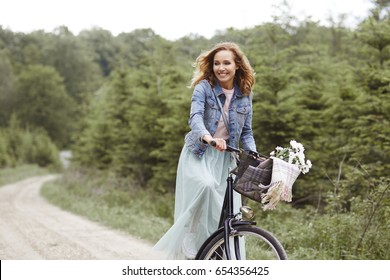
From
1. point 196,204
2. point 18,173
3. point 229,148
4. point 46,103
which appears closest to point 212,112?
point 229,148

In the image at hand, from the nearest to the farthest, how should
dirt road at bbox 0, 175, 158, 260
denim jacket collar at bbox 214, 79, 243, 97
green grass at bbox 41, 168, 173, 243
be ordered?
1. denim jacket collar at bbox 214, 79, 243, 97
2. dirt road at bbox 0, 175, 158, 260
3. green grass at bbox 41, 168, 173, 243

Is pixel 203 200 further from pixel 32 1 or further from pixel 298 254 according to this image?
pixel 32 1

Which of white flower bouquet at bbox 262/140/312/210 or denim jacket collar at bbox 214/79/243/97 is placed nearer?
white flower bouquet at bbox 262/140/312/210

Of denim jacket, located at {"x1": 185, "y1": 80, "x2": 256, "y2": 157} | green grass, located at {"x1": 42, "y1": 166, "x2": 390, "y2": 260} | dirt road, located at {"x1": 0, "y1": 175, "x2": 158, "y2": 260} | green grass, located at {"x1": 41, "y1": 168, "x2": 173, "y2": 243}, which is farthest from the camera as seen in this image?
green grass, located at {"x1": 41, "y1": 168, "x2": 173, "y2": 243}

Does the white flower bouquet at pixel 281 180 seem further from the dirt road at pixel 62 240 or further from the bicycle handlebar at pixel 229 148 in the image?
the dirt road at pixel 62 240

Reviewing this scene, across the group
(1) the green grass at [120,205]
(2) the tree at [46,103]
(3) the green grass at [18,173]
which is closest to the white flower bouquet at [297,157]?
(1) the green grass at [120,205]

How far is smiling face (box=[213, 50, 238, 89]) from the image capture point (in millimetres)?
3977

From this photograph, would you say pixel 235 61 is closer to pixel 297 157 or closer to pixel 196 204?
pixel 297 157

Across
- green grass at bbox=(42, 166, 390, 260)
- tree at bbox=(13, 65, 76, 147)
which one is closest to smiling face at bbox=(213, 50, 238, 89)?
green grass at bbox=(42, 166, 390, 260)

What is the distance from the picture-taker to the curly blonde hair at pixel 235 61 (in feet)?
13.3

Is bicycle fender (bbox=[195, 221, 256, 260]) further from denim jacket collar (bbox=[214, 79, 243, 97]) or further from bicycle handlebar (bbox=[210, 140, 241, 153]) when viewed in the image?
denim jacket collar (bbox=[214, 79, 243, 97])

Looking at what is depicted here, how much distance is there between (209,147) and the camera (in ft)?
13.3

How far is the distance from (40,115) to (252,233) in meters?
35.7

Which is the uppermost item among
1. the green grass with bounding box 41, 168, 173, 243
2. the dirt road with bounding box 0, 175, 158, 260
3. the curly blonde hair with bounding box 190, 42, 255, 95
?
the curly blonde hair with bounding box 190, 42, 255, 95
